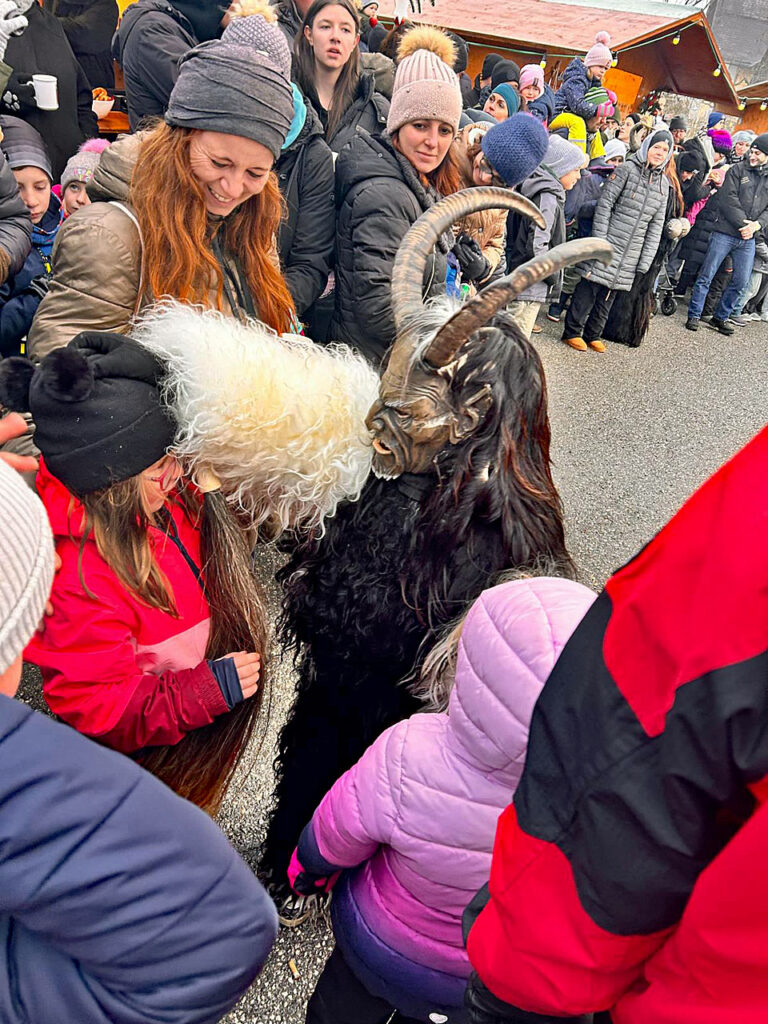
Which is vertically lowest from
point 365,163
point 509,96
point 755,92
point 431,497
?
point 431,497

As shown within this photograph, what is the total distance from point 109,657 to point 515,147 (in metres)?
3.15

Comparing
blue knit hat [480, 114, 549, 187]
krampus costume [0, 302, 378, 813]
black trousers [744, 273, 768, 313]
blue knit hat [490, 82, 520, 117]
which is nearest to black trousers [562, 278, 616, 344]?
blue knit hat [490, 82, 520, 117]

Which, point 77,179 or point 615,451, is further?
point 615,451

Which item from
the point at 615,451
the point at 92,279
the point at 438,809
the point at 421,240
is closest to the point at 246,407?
the point at 421,240

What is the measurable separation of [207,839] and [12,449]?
132 cm

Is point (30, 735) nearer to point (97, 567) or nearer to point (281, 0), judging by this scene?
point (97, 567)

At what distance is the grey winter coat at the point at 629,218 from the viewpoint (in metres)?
6.17

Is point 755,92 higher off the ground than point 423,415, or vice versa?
point 755,92

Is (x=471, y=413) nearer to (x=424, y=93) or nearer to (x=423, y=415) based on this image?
(x=423, y=415)

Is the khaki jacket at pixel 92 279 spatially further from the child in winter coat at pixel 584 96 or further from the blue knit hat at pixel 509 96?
the child in winter coat at pixel 584 96

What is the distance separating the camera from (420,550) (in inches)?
54.7

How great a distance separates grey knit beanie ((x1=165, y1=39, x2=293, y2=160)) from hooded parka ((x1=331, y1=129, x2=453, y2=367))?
0.85 metres

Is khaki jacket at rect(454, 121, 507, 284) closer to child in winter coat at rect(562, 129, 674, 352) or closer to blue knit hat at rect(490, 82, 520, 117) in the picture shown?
blue knit hat at rect(490, 82, 520, 117)

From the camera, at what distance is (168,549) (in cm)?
155
